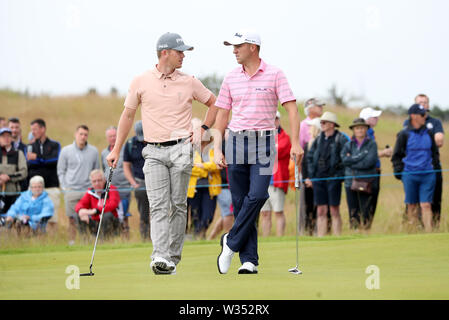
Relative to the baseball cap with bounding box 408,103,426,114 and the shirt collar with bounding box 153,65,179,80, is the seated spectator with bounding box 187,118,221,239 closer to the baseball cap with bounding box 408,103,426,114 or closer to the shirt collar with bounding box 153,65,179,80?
the baseball cap with bounding box 408,103,426,114

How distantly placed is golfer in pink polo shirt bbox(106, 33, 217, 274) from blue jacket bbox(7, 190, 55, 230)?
6.46m

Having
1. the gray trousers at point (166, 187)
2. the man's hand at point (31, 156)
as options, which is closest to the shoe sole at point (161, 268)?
the gray trousers at point (166, 187)

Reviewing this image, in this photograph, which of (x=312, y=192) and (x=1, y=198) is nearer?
(x=312, y=192)

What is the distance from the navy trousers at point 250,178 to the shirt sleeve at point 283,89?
16.2 inches

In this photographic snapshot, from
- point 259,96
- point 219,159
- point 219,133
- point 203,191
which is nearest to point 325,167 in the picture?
point 203,191

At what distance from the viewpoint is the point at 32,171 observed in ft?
54.9

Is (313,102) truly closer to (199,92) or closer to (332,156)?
(332,156)

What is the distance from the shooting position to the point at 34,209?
15266mm

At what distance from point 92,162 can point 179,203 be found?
7.43 meters

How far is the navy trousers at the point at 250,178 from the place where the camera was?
8.78 m

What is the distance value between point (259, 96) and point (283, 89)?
23cm

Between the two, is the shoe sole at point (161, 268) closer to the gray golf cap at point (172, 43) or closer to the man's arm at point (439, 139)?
the gray golf cap at point (172, 43)
